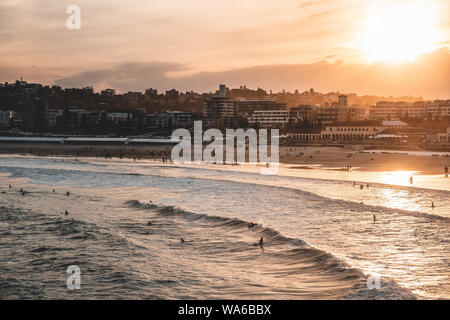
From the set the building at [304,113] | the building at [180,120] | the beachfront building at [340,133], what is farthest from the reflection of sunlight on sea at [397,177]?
the building at [304,113]

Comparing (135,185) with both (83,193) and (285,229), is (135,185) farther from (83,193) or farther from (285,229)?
(285,229)

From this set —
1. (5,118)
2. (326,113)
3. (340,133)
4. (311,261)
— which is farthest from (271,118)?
(311,261)

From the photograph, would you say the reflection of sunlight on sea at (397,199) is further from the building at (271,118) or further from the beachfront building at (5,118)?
the beachfront building at (5,118)

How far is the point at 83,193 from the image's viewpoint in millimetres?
34125

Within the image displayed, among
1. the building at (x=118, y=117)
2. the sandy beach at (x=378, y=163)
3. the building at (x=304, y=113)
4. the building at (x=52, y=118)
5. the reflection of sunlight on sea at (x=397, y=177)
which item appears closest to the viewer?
the reflection of sunlight on sea at (x=397, y=177)

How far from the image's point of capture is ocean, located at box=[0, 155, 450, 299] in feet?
44.7

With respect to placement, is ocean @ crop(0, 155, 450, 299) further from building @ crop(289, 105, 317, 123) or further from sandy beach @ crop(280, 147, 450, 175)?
building @ crop(289, 105, 317, 123)

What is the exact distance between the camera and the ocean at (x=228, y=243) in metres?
13.6

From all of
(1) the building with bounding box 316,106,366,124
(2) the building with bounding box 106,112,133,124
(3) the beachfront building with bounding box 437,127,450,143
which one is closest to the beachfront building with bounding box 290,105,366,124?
(1) the building with bounding box 316,106,366,124

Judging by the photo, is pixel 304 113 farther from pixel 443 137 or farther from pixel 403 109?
pixel 443 137

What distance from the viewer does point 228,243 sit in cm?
1856

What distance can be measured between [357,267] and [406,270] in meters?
1.38

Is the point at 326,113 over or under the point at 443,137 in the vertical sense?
over
